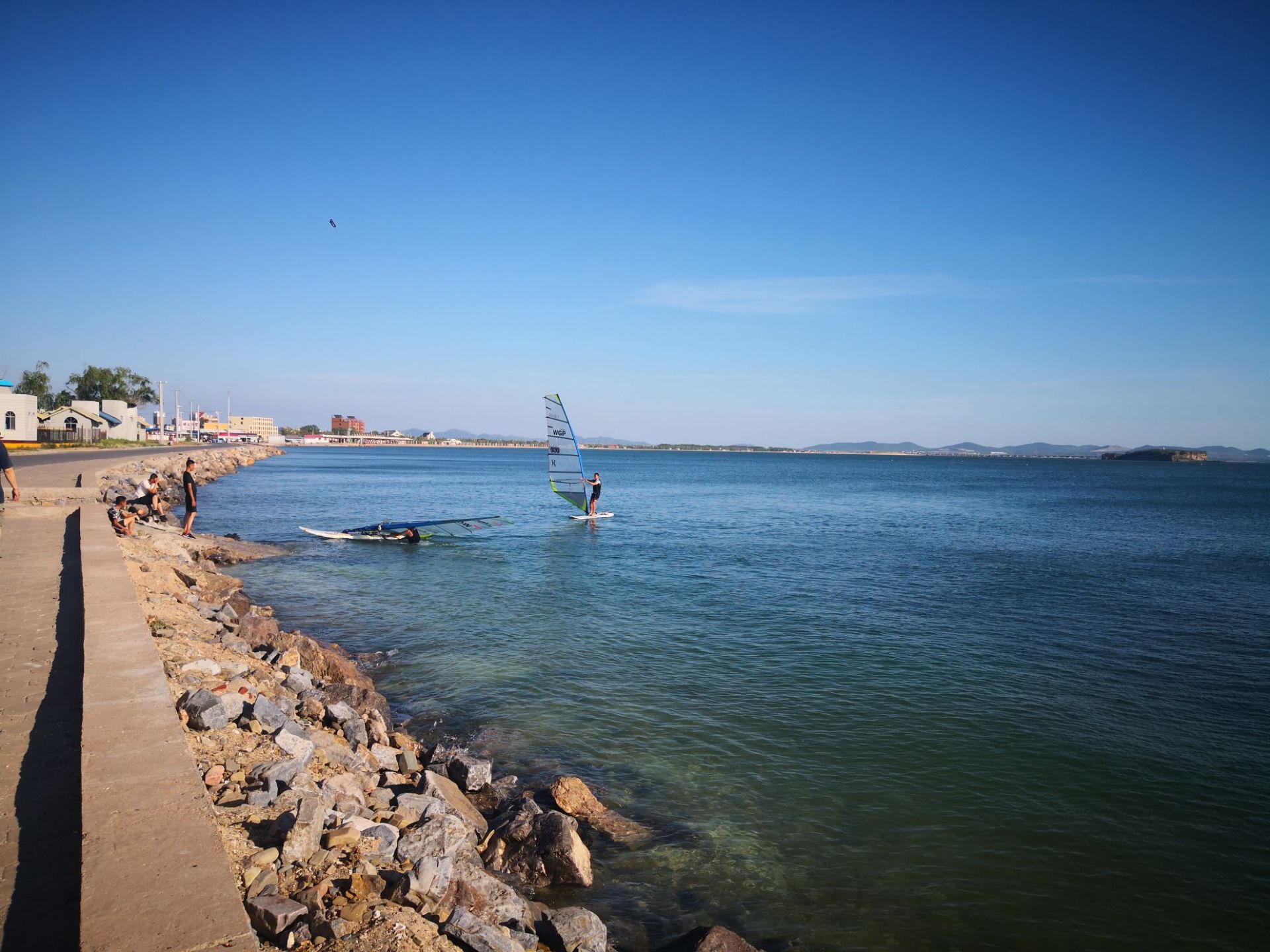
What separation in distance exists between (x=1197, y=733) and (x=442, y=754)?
1012cm

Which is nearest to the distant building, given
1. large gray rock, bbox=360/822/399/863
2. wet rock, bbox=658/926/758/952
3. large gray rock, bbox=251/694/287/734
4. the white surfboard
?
the white surfboard

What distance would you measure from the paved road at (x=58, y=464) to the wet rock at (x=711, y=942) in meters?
25.3

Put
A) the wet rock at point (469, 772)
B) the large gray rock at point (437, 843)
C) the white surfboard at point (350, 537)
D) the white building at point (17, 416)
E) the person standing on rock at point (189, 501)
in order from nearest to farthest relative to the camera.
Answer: the large gray rock at point (437, 843) < the wet rock at point (469, 772) < the person standing on rock at point (189, 501) < the white surfboard at point (350, 537) < the white building at point (17, 416)

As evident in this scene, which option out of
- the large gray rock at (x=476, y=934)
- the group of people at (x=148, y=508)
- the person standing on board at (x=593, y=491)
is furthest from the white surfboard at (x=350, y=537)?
the large gray rock at (x=476, y=934)

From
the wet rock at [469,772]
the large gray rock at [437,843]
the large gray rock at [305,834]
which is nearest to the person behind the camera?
the large gray rock at [305,834]

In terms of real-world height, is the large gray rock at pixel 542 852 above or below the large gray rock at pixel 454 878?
below

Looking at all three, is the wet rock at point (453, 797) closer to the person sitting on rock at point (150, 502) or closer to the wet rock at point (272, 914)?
the wet rock at point (272, 914)

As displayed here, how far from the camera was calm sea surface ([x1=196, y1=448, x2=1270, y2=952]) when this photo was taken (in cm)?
654

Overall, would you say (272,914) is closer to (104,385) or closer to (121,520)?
(121,520)

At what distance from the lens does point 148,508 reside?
2262 centimetres

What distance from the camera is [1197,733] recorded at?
10.2 m

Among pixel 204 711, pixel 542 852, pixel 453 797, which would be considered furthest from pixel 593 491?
pixel 542 852

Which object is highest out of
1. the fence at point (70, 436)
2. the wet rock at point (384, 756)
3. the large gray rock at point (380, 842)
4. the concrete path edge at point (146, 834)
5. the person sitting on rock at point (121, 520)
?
the fence at point (70, 436)

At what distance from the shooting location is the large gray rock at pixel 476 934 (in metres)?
4.38
